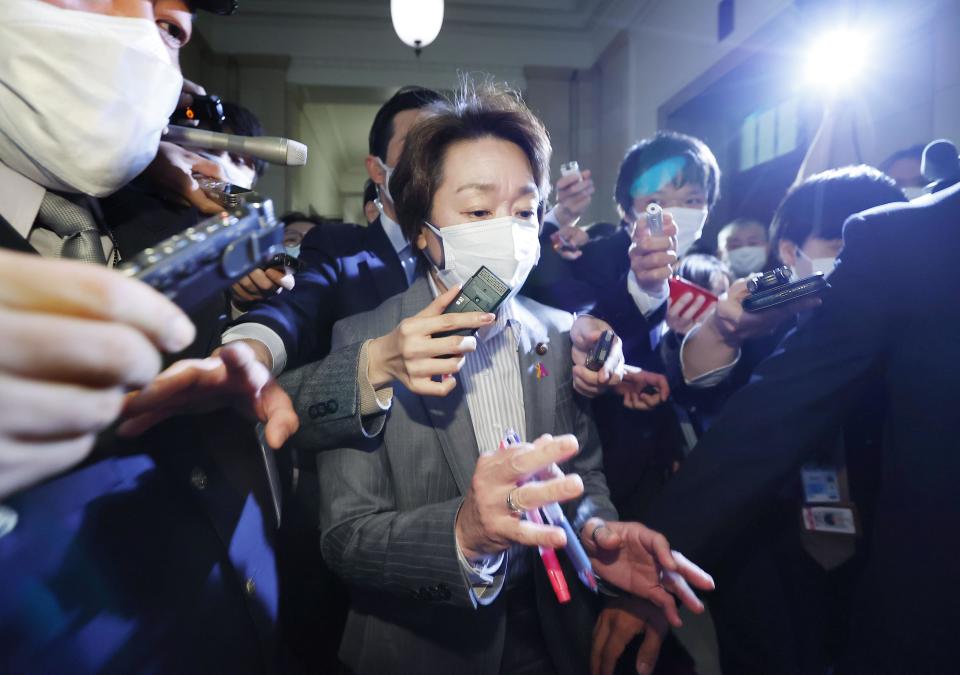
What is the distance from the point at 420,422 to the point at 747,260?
309 centimetres

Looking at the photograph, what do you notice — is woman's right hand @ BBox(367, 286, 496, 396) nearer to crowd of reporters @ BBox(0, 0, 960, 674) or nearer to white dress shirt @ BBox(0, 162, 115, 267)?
crowd of reporters @ BBox(0, 0, 960, 674)

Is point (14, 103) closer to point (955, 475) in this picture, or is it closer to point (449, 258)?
point (449, 258)

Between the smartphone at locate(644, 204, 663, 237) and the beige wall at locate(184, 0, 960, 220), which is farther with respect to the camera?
the beige wall at locate(184, 0, 960, 220)

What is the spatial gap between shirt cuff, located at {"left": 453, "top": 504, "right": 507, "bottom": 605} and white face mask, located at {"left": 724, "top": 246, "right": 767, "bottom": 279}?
3.04m

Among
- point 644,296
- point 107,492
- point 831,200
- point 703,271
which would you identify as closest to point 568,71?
point 703,271

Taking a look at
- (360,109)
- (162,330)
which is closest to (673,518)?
(162,330)

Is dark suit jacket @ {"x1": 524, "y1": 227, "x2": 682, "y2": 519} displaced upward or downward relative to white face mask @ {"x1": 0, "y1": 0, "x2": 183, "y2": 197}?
downward

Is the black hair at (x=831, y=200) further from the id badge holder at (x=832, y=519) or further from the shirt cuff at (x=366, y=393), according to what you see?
the shirt cuff at (x=366, y=393)

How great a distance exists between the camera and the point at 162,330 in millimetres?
386

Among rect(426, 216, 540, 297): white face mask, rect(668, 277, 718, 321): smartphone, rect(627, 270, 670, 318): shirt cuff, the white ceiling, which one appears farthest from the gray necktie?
the white ceiling

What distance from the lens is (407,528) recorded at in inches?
36.5

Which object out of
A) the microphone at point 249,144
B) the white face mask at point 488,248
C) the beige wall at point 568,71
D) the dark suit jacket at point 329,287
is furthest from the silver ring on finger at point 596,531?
the beige wall at point 568,71

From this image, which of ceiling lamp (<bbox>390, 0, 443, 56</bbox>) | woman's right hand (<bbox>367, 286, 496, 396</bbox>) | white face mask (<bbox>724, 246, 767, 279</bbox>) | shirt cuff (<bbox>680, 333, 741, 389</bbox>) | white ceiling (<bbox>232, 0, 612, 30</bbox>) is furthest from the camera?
white ceiling (<bbox>232, 0, 612, 30</bbox>)

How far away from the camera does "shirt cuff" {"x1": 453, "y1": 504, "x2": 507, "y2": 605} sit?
2.86 ft
